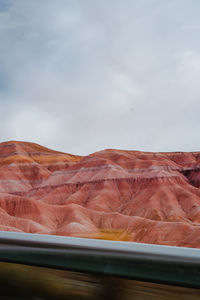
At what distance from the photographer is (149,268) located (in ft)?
1.48

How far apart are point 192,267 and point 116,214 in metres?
48.7

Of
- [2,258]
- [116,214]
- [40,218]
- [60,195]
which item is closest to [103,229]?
[116,214]

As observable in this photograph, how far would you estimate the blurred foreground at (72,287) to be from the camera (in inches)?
17.7

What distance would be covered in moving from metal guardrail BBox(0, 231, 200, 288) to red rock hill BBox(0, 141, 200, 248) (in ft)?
126

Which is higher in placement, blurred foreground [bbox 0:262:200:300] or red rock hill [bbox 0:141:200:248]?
blurred foreground [bbox 0:262:200:300]

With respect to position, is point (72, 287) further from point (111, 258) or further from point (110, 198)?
point (110, 198)

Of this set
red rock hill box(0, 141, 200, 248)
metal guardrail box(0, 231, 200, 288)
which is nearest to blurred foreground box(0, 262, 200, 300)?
metal guardrail box(0, 231, 200, 288)

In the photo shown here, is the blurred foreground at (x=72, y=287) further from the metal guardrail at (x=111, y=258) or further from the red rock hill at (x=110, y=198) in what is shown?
the red rock hill at (x=110, y=198)

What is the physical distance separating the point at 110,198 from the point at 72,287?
55223 millimetres

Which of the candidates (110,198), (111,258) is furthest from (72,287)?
(110,198)

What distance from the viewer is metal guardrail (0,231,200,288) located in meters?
0.43

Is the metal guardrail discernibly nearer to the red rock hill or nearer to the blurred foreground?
the blurred foreground

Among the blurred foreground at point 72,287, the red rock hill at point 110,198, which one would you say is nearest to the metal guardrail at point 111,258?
the blurred foreground at point 72,287

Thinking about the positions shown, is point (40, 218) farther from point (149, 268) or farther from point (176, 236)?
point (149, 268)
